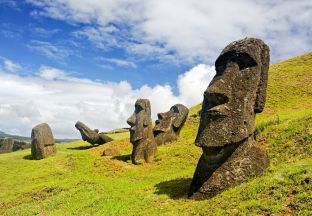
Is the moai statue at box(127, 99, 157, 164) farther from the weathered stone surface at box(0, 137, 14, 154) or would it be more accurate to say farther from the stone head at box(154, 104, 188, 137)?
the weathered stone surface at box(0, 137, 14, 154)

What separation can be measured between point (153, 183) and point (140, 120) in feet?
30.5

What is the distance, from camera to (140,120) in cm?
2959

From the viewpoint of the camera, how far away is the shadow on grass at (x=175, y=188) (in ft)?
54.1

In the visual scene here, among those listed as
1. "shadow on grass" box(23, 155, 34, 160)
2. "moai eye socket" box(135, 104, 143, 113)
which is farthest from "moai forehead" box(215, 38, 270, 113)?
"shadow on grass" box(23, 155, 34, 160)

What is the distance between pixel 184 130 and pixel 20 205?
2399 cm

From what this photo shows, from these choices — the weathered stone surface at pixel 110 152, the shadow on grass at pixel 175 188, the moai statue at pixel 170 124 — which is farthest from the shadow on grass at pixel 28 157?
the shadow on grass at pixel 175 188

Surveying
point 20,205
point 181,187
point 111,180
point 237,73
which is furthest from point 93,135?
point 237,73

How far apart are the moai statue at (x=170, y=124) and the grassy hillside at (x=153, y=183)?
7.47 feet

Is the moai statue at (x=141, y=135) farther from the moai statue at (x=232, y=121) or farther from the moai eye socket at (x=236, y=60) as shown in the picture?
the moai eye socket at (x=236, y=60)

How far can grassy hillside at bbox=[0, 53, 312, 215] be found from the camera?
1232cm

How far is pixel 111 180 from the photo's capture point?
2362cm

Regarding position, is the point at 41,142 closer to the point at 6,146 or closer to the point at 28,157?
the point at 28,157

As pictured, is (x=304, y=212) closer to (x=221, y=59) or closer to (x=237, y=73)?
(x=237, y=73)

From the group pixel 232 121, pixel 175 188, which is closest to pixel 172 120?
pixel 175 188
